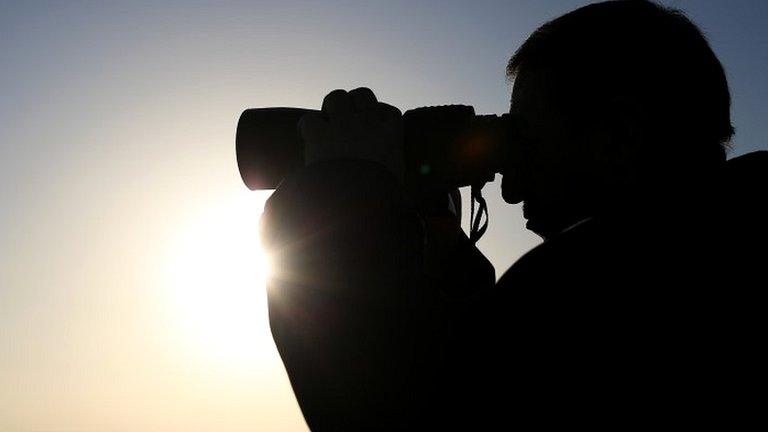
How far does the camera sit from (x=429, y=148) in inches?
42.9

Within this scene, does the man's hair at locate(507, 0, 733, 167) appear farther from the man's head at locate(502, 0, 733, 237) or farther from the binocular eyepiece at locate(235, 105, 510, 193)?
the binocular eyepiece at locate(235, 105, 510, 193)

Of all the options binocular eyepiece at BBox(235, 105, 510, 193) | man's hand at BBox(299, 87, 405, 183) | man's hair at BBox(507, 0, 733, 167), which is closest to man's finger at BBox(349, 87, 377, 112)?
man's hand at BBox(299, 87, 405, 183)

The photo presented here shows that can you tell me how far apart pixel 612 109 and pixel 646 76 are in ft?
0.20

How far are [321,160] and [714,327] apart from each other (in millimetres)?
466

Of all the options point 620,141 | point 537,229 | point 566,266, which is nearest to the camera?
point 566,266

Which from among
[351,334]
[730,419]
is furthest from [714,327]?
[351,334]

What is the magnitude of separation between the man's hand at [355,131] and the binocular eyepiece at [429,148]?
0.13m

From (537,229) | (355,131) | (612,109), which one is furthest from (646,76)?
(355,131)

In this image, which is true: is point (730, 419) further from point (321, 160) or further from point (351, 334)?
point (321, 160)

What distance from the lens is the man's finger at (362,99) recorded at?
0.94 m

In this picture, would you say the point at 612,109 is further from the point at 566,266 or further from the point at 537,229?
the point at 566,266

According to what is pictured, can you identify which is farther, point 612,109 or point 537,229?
point 537,229

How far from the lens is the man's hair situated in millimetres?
874

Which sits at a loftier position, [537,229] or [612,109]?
[612,109]
